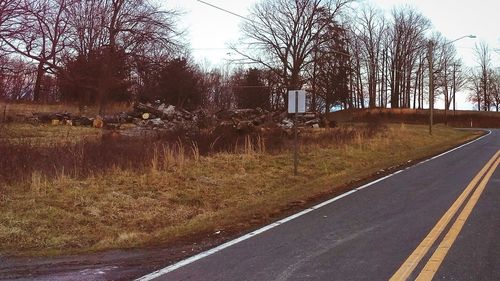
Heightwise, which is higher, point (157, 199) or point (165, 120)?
point (165, 120)

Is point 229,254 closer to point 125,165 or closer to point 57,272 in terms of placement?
point 57,272

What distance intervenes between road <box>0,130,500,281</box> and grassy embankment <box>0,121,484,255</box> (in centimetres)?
96

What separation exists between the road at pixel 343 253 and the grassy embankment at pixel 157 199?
0.96m

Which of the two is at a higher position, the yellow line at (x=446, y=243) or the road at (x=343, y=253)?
the yellow line at (x=446, y=243)

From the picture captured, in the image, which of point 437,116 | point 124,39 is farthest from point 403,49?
point 124,39

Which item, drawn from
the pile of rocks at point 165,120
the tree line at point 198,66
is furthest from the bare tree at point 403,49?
the pile of rocks at point 165,120

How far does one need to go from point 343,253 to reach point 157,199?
576cm

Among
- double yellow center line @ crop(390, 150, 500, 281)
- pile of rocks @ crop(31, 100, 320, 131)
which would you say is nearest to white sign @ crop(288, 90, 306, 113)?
double yellow center line @ crop(390, 150, 500, 281)

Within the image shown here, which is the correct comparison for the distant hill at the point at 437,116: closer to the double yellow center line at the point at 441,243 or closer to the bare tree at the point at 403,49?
the bare tree at the point at 403,49

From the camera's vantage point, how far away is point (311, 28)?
210 ft

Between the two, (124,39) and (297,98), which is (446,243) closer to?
(297,98)

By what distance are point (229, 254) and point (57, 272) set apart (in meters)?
2.14

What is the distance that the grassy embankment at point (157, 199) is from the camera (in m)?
8.28

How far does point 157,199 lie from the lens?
11359mm
